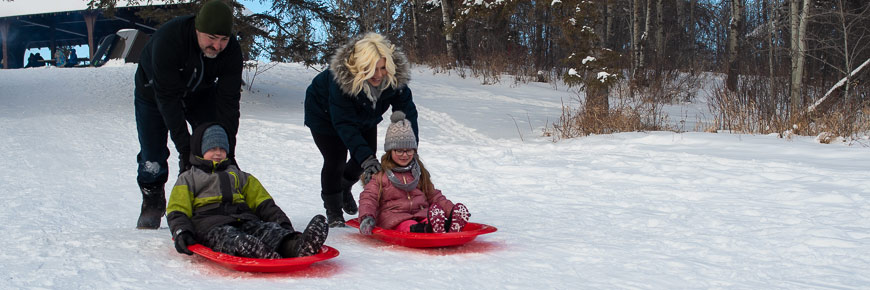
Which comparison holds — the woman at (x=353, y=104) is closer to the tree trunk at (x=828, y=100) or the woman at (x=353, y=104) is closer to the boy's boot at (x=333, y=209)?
the boy's boot at (x=333, y=209)

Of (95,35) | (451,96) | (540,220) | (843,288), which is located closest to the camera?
(843,288)

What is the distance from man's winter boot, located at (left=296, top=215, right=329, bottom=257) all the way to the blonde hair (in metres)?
1.20

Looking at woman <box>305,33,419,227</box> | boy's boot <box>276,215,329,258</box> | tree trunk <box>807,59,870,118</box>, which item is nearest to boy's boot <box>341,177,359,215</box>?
woman <box>305,33,419,227</box>

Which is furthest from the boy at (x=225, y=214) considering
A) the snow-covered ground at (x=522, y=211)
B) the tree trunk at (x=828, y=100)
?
the tree trunk at (x=828, y=100)

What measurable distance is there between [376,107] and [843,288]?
2676 mm

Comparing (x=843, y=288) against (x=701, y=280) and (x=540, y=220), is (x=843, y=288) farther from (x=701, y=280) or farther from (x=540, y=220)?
(x=540, y=220)

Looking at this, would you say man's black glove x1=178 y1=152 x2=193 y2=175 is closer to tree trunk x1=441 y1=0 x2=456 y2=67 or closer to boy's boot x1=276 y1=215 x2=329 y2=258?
boy's boot x1=276 y1=215 x2=329 y2=258

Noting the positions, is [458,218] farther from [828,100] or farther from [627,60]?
[627,60]

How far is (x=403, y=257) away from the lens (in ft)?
12.1

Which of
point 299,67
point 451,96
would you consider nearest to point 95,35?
point 299,67

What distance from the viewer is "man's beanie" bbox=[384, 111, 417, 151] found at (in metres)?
4.12

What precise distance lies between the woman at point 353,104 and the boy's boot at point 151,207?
101 cm

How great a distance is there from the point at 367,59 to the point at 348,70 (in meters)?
0.18

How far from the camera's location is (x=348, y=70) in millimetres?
4234
